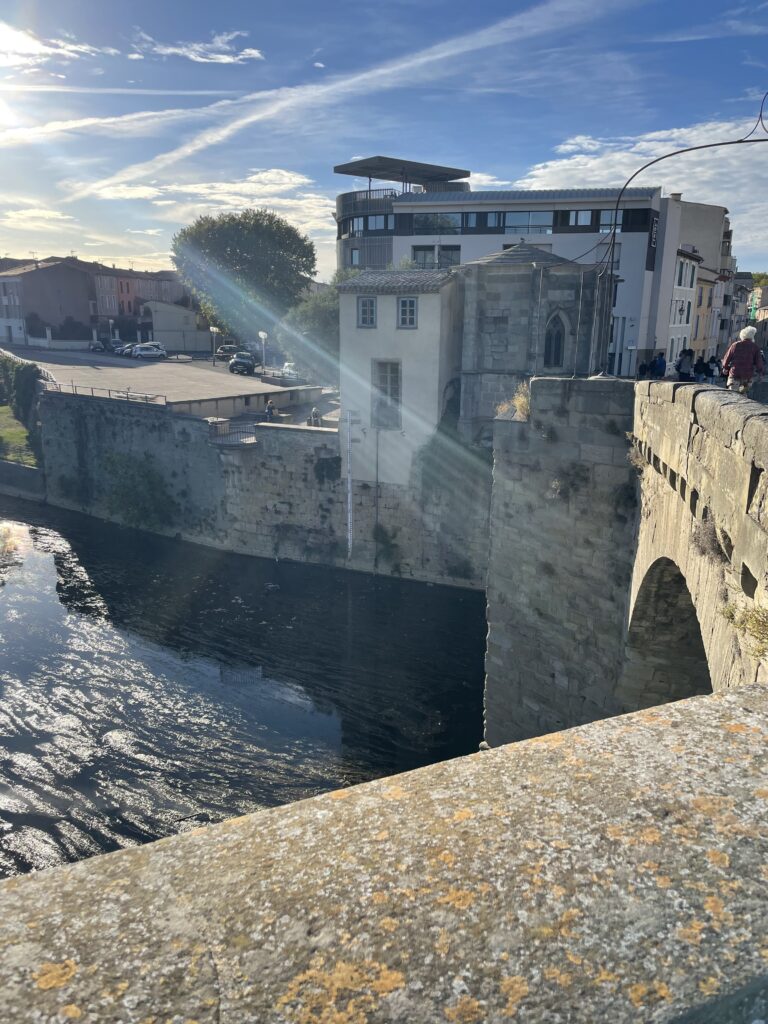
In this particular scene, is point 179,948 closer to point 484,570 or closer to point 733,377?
point 733,377

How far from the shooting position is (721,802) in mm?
2545

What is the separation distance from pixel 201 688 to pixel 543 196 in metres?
34.7

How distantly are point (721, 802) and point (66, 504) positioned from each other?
3899 cm

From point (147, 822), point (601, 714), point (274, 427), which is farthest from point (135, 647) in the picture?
point (601, 714)

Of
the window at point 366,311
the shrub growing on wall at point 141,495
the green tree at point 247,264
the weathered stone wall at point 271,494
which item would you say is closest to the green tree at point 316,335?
the green tree at point 247,264

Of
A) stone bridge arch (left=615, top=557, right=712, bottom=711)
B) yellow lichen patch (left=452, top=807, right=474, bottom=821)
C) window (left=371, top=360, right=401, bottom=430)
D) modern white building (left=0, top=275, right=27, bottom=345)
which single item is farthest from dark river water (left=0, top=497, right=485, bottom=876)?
modern white building (left=0, top=275, right=27, bottom=345)

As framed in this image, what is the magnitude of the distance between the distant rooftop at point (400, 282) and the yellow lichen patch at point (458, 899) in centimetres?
2482

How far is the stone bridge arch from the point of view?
871cm

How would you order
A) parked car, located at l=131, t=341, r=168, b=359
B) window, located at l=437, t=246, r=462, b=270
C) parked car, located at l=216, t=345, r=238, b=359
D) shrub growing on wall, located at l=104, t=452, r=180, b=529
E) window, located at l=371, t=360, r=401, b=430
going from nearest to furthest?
window, located at l=371, t=360, r=401, b=430
shrub growing on wall, located at l=104, t=452, r=180, b=529
window, located at l=437, t=246, r=462, b=270
parked car, located at l=131, t=341, r=168, b=359
parked car, located at l=216, t=345, r=238, b=359

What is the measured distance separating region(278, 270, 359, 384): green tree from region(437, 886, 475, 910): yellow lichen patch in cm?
4450

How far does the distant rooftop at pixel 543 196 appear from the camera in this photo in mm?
38938

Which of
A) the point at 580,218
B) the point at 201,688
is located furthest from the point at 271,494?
the point at 580,218

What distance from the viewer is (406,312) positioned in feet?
86.0

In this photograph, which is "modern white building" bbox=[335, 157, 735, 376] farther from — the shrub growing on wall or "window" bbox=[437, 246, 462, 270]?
the shrub growing on wall
